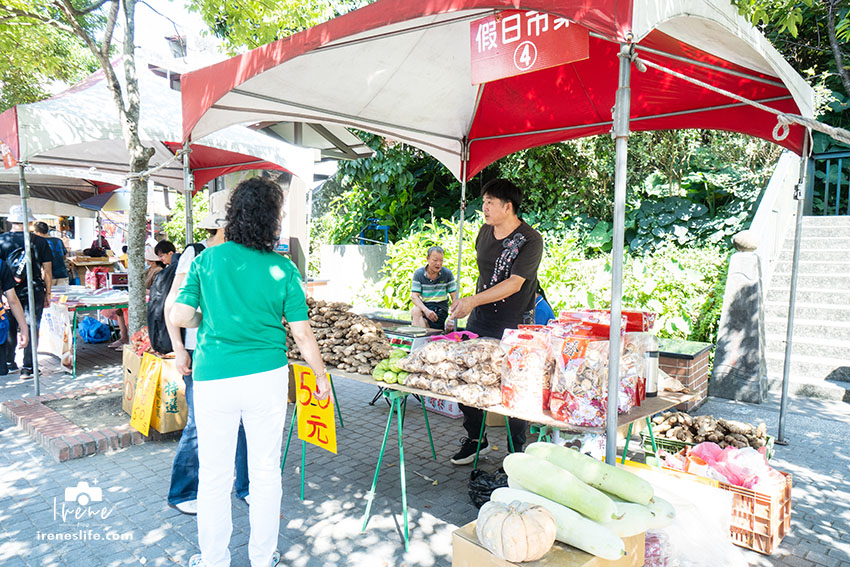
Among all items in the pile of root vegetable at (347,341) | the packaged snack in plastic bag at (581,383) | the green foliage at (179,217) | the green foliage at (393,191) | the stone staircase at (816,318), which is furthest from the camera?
the green foliage at (179,217)

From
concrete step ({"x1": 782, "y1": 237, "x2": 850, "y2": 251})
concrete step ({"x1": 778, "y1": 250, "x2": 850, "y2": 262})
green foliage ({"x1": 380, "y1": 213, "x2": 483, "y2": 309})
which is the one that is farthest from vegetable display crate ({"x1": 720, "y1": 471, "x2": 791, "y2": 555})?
concrete step ({"x1": 782, "y1": 237, "x2": 850, "y2": 251})

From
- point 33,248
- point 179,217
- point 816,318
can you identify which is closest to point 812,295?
point 816,318

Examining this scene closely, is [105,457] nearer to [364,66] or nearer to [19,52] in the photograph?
[364,66]

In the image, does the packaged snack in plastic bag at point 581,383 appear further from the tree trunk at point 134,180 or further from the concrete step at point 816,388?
the concrete step at point 816,388

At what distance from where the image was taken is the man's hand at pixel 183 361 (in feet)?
10.9

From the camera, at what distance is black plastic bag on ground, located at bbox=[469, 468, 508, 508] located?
367cm

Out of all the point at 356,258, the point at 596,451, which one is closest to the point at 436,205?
the point at 356,258

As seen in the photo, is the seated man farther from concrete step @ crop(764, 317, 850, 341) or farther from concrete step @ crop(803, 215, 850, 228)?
concrete step @ crop(803, 215, 850, 228)

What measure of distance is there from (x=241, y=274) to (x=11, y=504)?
9.21ft

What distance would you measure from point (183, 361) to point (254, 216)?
1.19m

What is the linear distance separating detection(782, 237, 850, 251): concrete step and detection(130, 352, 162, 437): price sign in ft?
29.6

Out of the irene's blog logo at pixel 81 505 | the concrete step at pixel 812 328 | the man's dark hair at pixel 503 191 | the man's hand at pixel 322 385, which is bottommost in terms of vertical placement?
the irene's blog logo at pixel 81 505

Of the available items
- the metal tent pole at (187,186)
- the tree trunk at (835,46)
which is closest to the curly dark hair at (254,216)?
the metal tent pole at (187,186)

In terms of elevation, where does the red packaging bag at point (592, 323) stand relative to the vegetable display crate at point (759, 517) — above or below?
above
